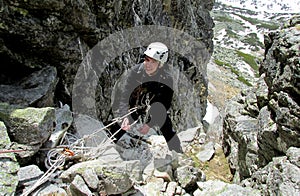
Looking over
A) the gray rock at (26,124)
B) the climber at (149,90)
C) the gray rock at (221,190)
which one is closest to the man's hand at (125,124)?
the climber at (149,90)

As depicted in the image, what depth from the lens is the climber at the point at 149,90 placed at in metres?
9.04

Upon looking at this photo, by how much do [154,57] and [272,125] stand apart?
17.8ft

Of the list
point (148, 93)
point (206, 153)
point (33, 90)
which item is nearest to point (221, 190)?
point (148, 93)

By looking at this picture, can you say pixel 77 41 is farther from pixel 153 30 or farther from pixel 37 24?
pixel 153 30

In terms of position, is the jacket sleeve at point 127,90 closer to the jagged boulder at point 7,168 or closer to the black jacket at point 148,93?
the black jacket at point 148,93

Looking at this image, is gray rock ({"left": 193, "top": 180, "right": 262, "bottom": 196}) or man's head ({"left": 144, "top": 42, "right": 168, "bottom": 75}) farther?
man's head ({"left": 144, "top": 42, "right": 168, "bottom": 75})

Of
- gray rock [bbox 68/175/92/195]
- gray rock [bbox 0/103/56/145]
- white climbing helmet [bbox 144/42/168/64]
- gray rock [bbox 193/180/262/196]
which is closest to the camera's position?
gray rock [bbox 68/175/92/195]

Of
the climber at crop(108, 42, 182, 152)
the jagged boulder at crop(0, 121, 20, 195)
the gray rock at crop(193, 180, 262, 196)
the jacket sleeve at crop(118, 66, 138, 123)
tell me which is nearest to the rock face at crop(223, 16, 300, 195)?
the gray rock at crop(193, 180, 262, 196)

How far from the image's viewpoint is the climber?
9.04 m

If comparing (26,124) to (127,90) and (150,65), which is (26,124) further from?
(150,65)

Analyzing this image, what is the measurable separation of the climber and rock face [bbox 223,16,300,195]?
13.1ft

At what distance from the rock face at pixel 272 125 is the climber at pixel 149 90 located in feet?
13.1

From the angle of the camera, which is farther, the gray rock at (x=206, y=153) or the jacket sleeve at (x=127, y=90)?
the gray rock at (x=206, y=153)

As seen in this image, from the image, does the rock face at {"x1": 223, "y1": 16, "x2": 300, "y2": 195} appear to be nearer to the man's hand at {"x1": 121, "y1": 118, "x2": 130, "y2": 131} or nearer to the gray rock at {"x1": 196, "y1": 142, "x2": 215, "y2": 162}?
the gray rock at {"x1": 196, "y1": 142, "x2": 215, "y2": 162}
